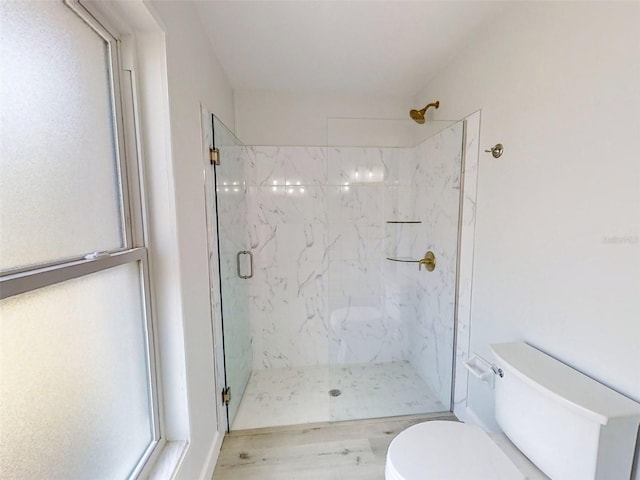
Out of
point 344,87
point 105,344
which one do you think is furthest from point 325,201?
point 105,344

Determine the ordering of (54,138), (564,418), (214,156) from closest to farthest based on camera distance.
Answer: (54,138) → (564,418) → (214,156)

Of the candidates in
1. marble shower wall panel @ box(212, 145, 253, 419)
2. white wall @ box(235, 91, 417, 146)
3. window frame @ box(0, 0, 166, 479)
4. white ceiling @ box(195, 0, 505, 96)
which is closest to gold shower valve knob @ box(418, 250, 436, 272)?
white wall @ box(235, 91, 417, 146)

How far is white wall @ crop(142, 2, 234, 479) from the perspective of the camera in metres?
1.14

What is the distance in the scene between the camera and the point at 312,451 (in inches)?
66.7

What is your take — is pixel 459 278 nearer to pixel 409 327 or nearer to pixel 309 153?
pixel 409 327

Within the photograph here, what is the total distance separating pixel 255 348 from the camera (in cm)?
258

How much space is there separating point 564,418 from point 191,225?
1626 millimetres

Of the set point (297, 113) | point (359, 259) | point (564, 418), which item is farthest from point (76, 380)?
point (297, 113)

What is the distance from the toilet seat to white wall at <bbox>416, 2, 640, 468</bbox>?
473mm

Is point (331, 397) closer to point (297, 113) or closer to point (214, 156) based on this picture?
point (214, 156)

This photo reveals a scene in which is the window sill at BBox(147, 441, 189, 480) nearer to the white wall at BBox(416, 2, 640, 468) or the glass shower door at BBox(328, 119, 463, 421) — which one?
the glass shower door at BBox(328, 119, 463, 421)

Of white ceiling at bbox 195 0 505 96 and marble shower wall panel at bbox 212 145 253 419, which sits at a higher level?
white ceiling at bbox 195 0 505 96

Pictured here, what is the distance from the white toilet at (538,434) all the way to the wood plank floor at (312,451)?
0.65 meters

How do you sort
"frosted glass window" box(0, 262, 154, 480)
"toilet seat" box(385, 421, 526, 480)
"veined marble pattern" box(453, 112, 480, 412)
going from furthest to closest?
"veined marble pattern" box(453, 112, 480, 412) → "toilet seat" box(385, 421, 526, 480) → "frosted glass window" box(0, 262, 154, 480)
